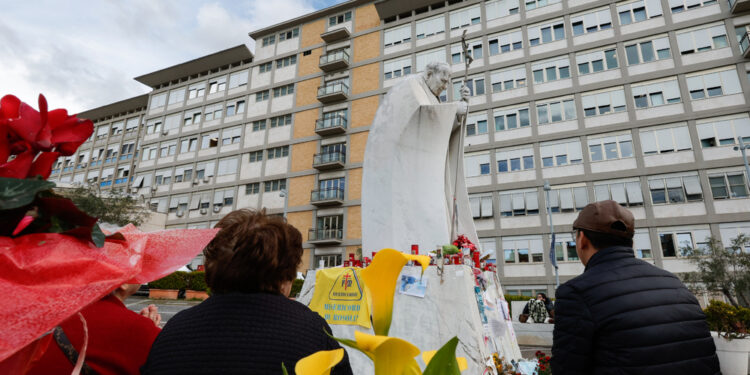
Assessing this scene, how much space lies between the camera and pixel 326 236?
29.7 m

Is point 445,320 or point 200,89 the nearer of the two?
point 445,320

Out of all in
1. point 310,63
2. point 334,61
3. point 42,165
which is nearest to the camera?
point 42,165

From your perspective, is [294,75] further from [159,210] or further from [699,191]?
[699,191]

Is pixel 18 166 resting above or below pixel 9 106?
below

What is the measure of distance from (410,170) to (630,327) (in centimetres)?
484

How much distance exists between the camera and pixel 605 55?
2562cm

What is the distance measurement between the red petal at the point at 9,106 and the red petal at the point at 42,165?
11 centimetres

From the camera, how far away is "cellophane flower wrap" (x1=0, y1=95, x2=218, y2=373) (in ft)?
2.28

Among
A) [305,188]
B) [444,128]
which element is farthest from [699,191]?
[305,188]

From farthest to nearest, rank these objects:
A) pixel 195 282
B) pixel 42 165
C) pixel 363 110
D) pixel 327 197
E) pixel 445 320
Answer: pixel 363 110
pixel 327 197
pixel 195 282
pixel 445 320
pixel 42 165

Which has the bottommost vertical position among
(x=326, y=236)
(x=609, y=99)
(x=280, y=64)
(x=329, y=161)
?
(x=326, y=236)

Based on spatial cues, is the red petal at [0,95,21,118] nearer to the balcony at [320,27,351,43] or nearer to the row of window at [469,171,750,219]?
the row of window at [469,171,750,219]

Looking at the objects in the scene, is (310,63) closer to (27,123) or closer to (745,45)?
(745,45)

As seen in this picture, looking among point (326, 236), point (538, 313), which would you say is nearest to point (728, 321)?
point (538, 313)
